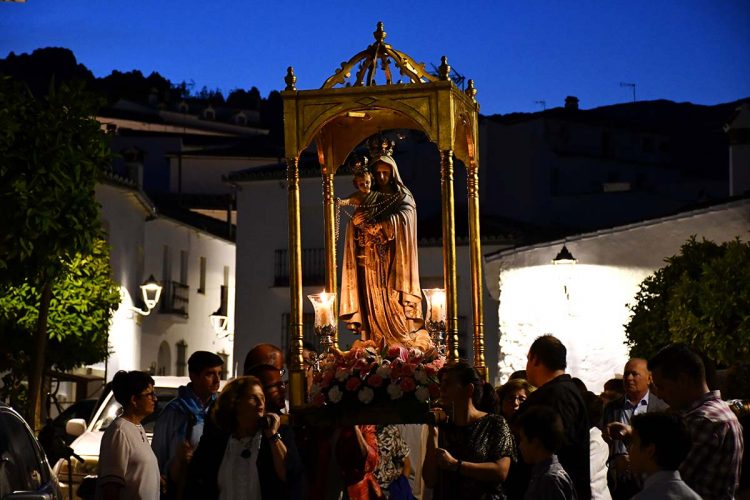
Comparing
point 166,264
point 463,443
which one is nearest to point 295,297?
point 463,443

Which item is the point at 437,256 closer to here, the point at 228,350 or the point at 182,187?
the point at 228,350

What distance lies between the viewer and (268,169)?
40219mm

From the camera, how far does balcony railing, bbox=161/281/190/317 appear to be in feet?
140

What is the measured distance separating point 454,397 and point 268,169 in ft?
106

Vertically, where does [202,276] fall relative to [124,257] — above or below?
above

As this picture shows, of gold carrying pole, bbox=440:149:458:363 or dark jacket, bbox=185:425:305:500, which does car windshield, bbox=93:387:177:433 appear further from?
dark jacket, bbox=185:425:305:500

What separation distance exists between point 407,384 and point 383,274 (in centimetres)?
209

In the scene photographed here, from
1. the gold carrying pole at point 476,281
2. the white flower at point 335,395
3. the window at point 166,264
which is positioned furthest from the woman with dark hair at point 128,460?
the window at point 166,264

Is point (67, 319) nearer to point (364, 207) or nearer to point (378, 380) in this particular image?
point (364, 207)

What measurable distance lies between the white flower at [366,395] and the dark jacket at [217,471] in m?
2.14

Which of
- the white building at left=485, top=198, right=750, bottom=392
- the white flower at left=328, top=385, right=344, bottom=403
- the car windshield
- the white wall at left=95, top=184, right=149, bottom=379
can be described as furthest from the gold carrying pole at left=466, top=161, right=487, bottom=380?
the white wall at left=95, top=184, right=149, bottom=379

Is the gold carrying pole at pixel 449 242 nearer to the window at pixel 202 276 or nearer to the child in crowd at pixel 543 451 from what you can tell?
the child in crowd at pixel 543 451

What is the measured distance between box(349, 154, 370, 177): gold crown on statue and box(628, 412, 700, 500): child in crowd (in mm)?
6072

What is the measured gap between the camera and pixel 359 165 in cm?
1201
